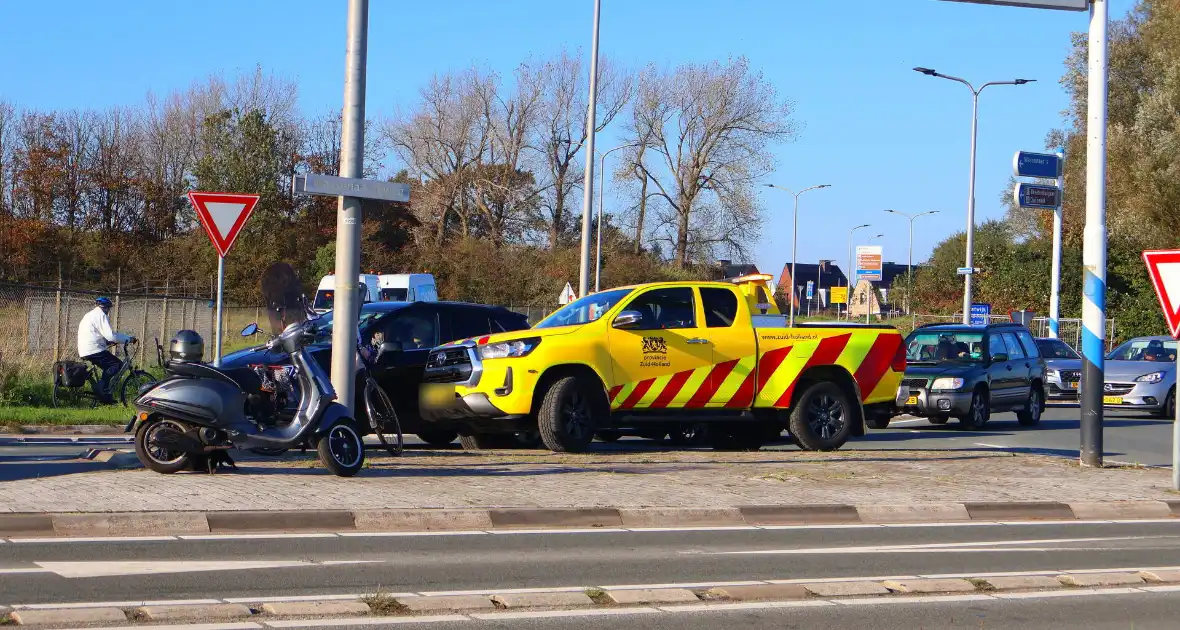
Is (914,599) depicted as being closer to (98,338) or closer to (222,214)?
(222,214)

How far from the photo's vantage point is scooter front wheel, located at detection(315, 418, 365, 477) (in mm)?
11305

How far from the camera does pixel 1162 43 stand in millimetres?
50031

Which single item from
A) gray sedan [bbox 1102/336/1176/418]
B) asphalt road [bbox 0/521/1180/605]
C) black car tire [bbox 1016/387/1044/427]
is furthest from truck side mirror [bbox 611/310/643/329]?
gray sedan [bbox 1102/336/1176/418]

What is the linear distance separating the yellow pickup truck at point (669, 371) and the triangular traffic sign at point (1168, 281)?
366 centimetres

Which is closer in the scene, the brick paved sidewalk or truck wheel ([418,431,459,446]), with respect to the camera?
the brick paved sidewalk

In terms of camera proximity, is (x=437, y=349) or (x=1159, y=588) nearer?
(x=1159, y=588)

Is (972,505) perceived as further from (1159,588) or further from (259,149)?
(259,149)

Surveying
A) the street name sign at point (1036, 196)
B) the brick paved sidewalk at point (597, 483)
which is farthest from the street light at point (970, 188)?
the brick paved sidewalk at point (597, 483)

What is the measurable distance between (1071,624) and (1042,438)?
14497mm

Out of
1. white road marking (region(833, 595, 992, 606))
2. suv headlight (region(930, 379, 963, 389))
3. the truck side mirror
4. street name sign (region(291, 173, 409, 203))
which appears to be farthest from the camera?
suv headlight (region(930, 379, 963, 389))

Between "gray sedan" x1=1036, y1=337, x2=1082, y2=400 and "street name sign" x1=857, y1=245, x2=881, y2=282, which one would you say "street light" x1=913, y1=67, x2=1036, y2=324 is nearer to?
"gray sedan" x1=1036, y1=337, x2=1082, y2=400

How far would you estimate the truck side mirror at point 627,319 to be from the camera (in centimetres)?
1457

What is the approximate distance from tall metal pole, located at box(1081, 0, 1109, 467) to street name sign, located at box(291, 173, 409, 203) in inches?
308

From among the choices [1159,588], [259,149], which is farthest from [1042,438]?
[259,149]
